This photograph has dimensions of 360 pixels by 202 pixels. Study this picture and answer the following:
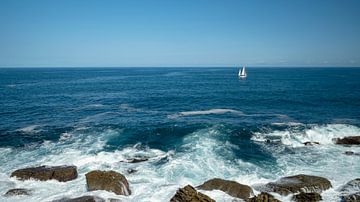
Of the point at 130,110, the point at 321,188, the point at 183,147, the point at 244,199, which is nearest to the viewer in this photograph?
the point at 244,199

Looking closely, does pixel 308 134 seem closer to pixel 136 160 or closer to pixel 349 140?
pixel 349 140

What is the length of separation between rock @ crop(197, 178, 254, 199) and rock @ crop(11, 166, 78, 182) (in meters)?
11.8

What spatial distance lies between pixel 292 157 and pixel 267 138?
6703mm

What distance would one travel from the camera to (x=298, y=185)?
23.7 m

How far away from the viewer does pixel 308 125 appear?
4422cm

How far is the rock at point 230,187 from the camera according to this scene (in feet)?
74.4

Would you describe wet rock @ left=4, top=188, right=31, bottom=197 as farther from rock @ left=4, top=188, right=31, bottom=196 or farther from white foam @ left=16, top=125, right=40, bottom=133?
white foam @ left=16, top=125, right=40, bottom=133

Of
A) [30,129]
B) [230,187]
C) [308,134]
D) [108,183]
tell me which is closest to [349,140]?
[308,134]

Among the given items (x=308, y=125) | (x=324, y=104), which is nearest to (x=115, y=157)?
(x=308, y=125)

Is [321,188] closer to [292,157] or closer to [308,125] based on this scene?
[292,157]

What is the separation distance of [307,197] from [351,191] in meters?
4.47

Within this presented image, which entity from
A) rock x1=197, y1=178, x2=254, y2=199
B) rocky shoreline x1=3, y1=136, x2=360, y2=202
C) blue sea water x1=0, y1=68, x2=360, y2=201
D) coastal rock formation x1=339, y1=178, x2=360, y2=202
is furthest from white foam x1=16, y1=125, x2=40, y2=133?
coastal rock formation x1=339, y1=178, x2=360, y2=202

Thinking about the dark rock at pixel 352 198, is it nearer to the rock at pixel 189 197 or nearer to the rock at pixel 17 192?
the rock at pixel 189 197

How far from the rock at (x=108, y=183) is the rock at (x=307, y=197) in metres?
12.8
